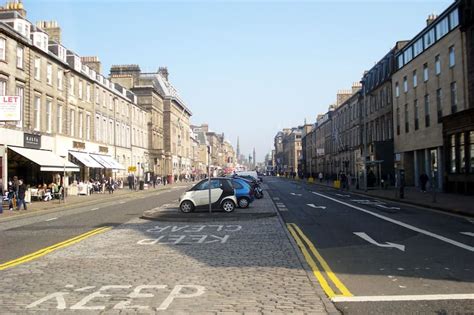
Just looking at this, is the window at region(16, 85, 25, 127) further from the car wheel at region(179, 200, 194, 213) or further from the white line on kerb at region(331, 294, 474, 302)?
the white line on kerb at region(331, 294, 474, 302)

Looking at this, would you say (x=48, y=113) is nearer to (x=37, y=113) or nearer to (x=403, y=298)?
(x=37, y=113)

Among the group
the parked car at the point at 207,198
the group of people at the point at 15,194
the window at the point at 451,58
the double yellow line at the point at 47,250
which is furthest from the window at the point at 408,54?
the double yellow line at the point at 47,250

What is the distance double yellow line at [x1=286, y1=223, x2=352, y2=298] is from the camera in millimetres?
7351

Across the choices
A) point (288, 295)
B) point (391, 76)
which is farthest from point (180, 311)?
point (391, 76)

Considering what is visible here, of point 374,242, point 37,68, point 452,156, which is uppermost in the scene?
point 37,68

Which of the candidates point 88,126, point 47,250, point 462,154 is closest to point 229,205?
point 47,250

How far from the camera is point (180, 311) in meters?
6.27

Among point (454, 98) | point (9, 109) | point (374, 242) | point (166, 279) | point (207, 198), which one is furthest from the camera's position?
point (454, 98)

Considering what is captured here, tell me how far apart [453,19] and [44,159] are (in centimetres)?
3228

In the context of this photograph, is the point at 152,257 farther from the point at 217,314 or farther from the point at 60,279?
the point at 217,314

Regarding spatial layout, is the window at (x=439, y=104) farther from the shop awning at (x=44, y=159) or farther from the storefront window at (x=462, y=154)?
the shop awning at (x=44, y=159)

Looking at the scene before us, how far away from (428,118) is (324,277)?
35297 millimetres

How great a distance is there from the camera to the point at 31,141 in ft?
119

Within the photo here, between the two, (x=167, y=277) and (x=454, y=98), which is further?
(x=454, y=98)
